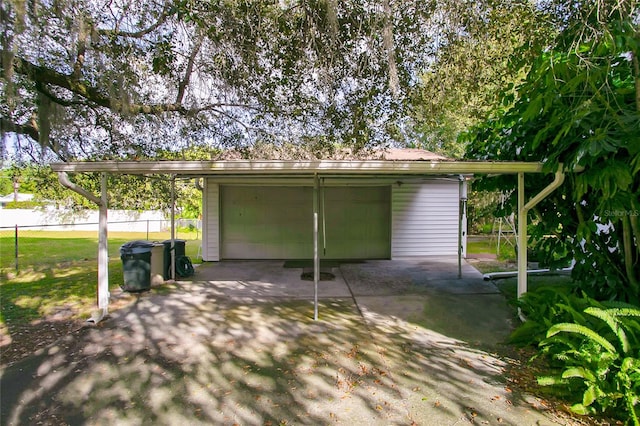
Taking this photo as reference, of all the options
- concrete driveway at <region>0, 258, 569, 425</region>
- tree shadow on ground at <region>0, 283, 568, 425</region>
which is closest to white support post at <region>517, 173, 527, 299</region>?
concrete driveway at <region>0, 258, 569, 425</region>

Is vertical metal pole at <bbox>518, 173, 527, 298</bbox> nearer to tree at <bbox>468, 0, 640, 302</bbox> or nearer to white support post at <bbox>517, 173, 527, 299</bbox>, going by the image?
white support post at <bbox>517, 173, 527, 299</bbox>

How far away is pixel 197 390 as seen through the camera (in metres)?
2.67

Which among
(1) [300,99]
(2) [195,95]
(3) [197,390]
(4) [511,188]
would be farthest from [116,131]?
(4) [511,188]

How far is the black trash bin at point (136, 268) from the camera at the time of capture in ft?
17.4

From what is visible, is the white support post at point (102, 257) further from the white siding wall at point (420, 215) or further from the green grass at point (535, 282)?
the white siding wall at point (420, 215)

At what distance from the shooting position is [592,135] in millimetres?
3227

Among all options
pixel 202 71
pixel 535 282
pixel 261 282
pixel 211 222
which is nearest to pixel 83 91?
pixel 202 71

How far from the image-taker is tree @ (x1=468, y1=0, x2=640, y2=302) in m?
3.06

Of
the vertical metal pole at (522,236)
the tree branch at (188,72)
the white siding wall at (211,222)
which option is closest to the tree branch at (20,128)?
the tree branch at (188,72)

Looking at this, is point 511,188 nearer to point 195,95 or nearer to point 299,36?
point 299,36

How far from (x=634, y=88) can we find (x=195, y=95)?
6.11 meters

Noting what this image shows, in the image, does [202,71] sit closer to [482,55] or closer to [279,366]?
[482,55]

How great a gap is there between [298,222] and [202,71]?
14.1 feet

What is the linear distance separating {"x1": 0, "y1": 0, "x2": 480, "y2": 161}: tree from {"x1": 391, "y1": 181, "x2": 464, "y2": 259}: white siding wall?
2.33 metres
